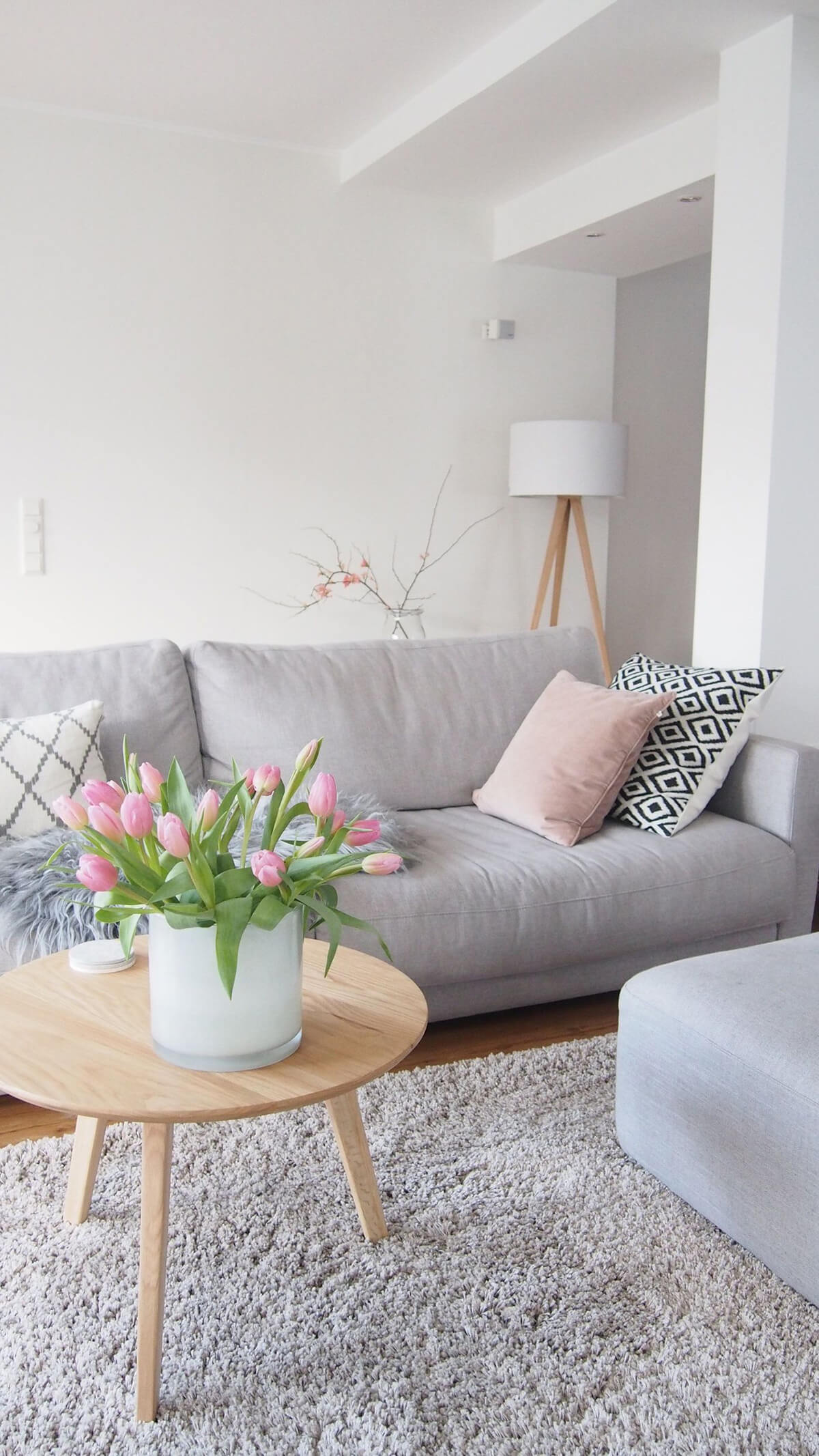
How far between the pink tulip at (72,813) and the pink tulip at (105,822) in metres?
0.03

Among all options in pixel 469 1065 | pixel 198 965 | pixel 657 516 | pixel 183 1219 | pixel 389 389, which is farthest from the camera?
pixel 657 516

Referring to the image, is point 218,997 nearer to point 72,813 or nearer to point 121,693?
point 72,813

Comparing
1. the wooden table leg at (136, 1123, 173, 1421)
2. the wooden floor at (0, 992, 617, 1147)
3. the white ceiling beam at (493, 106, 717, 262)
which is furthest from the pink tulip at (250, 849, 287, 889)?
the white ceiling beam at (493, 106, 717, 262)

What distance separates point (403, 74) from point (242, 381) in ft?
4.23

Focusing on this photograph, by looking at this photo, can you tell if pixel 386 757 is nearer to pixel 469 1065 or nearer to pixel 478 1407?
pixel 469 1065

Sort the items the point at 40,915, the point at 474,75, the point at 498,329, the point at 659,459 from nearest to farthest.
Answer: the point at 40,915 < the point at 474,75 < the point at 498,329 < the point at 659,459

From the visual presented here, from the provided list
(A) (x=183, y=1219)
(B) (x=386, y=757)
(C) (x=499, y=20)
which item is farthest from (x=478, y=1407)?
(C) (x=499, y=20)

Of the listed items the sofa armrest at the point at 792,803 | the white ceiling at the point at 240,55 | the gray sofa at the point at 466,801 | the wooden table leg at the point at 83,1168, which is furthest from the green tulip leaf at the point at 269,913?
the white ceiling at the point at 240,55

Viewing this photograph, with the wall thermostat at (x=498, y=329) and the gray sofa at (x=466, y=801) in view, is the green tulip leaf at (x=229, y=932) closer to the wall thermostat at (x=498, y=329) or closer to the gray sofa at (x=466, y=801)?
the gray sofa at (x=466, y=801)

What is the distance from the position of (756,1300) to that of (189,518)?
375 centimetres

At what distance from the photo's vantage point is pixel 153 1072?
1.41 metres

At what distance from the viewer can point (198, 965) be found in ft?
4.60

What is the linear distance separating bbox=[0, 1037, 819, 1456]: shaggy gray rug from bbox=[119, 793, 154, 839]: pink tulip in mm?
700

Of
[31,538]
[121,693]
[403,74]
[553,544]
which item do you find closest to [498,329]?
[553,544]
